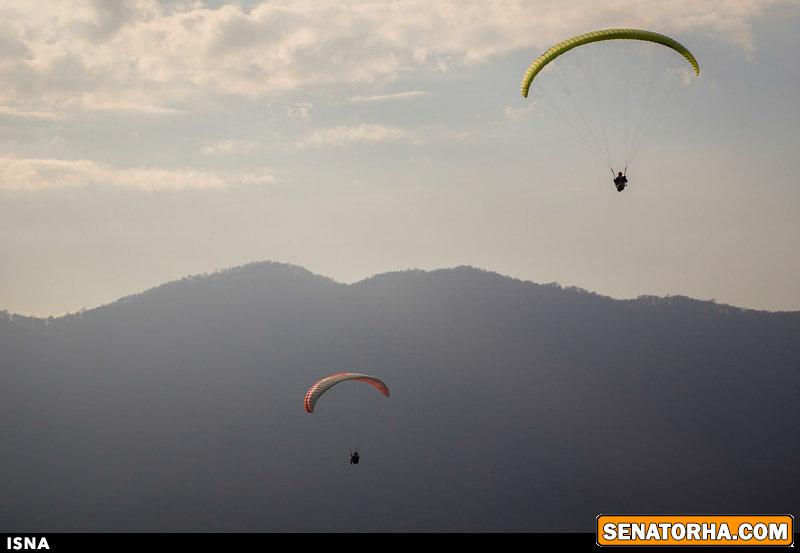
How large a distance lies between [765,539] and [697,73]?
87.8 feet

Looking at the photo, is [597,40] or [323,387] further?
[323,387]

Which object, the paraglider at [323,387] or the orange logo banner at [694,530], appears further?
the paraglider at [323,387]

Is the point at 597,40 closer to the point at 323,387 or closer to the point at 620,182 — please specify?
the point at 620,182

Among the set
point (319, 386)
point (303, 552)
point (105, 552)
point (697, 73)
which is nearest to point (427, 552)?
point (303, 552)

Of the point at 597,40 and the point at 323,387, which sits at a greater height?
the point at 597,40

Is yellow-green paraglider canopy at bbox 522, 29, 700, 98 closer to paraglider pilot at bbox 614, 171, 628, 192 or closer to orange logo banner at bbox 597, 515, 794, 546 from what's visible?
paraglider pilot at bbox 614, 171, 628, 192

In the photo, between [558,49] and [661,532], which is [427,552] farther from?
[558,49]

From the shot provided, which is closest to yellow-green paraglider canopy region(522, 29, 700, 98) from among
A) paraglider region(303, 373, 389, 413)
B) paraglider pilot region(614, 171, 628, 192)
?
paraglider pilot region(614, 171, 628, 192)

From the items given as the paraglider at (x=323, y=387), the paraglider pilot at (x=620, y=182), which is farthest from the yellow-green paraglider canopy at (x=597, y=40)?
the paraglider at (x=323, y=387)

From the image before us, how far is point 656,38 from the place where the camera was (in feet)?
151

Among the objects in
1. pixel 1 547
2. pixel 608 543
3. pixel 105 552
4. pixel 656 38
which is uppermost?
pixel 656 38

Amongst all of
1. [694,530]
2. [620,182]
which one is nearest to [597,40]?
[620,182]

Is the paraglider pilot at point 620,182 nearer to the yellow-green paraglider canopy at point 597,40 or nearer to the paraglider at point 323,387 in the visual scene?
the yellow-green paraglider canopy at point 597,40

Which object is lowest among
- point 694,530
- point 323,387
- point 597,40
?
point 694,530
